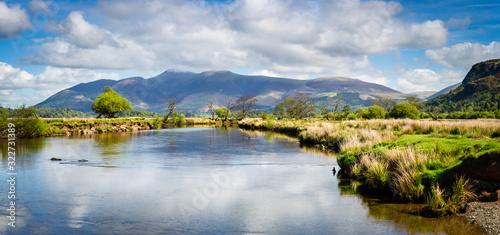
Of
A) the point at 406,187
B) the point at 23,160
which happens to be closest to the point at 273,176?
the point at 406,187

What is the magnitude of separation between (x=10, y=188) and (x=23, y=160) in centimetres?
974

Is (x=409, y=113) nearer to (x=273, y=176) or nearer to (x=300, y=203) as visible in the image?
(x=273, y=176)

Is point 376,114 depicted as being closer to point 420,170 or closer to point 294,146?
point 294,146

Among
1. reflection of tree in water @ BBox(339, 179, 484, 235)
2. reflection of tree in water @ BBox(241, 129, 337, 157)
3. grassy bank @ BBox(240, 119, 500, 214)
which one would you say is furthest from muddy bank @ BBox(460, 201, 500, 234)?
reflection of tree in water @ BBox(241, 129, 337, 157)

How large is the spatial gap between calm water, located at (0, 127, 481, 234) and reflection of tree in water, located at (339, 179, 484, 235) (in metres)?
0.03

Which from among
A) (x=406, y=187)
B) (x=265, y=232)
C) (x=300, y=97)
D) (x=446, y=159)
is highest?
(x=300, y=97)

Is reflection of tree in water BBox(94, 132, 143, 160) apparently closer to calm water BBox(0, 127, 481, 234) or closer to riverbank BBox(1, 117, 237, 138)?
calm water BBox(0, 127, 481, 234)

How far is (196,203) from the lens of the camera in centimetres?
1216

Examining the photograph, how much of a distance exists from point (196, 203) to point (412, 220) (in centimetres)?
729

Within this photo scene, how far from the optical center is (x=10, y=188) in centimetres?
1416

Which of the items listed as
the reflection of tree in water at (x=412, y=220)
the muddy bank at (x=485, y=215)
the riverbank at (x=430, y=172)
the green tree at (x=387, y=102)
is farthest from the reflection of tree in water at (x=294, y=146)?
the green tree at (x=387, y=102)

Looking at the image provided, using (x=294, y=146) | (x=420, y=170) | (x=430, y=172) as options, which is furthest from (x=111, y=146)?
(x=430, y=172)

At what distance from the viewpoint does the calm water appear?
9.58 meters

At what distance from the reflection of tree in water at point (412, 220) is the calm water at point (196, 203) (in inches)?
1.0
